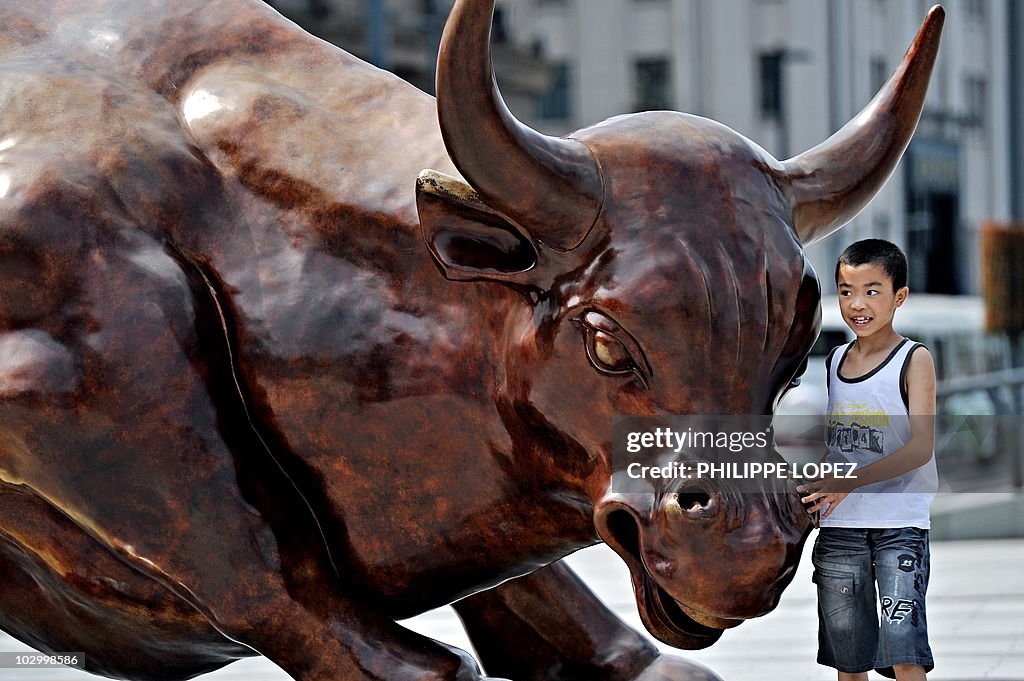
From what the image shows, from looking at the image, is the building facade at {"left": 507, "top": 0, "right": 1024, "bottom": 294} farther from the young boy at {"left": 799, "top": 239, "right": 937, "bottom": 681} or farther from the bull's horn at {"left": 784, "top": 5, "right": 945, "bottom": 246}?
the bull's horn at {"left": 784, "top": 5, "right": 945, "bottom": 246}

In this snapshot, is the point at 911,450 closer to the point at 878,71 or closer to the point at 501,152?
the point at 501,152

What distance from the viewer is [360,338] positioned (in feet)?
10.5

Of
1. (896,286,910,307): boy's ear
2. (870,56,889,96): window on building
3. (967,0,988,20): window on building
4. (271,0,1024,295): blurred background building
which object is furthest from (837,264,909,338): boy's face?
(967,0,988,20): window on building

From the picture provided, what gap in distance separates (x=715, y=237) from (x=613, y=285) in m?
0.21

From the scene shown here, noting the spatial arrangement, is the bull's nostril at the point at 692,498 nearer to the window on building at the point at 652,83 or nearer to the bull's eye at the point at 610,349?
the bull's eye at the point at 610,349

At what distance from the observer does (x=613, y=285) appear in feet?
9.50

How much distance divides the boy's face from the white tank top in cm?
9

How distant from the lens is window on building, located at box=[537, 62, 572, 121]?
4238cm

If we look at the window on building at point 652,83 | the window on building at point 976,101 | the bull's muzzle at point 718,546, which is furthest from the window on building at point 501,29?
the bull's muzzle at point 718,546

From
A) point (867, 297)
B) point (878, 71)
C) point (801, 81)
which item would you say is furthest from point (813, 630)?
point (878, 71)

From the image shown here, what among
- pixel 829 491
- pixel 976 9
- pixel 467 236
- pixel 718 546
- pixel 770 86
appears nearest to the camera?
pixel 718 546

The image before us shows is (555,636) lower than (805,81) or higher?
higher

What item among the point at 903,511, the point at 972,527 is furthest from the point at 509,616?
the point at 972,527

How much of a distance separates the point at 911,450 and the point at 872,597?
1.44ft
